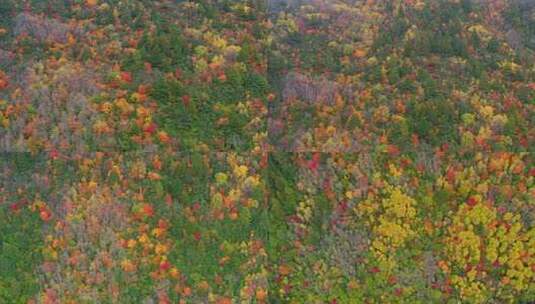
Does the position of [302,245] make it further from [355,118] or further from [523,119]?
[523,119]

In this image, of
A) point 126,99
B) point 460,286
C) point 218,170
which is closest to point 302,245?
point 218,170

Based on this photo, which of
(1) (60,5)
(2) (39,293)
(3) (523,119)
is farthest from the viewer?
(1) (60,5)

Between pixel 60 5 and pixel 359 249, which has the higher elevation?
pixel 60 5

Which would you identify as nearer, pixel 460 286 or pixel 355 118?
pixel 460 286

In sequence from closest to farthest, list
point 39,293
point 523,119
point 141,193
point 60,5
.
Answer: point 39,293 → point 141,193 → point 523,119 → point 60,5

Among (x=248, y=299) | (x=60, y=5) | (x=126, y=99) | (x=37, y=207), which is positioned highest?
(x=60, y=5)

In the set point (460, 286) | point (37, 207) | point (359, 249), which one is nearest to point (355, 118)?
point (359, 249)
